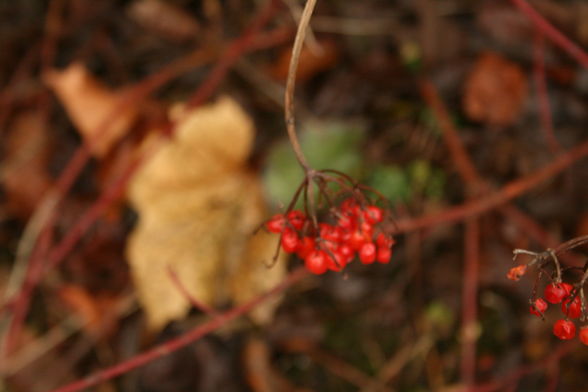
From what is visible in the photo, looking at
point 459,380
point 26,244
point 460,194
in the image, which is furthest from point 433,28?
point 26,244

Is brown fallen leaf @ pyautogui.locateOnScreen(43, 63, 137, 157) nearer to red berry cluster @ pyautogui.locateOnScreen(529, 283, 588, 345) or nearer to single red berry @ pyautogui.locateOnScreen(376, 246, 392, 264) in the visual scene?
single red berry @ pyautogui.locateOnScreen(376, 246, 392, 264)

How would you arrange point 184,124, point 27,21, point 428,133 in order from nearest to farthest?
point 184,124, point 428,133, point 27,21

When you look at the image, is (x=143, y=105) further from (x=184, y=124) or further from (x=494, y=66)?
(x=494, y=66)

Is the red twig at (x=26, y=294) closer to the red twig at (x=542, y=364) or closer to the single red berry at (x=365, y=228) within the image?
the single red berry at (x=365, y=228)

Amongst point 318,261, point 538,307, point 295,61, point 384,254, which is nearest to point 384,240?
point 384,254

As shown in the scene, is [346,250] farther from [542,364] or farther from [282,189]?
[542,364]
